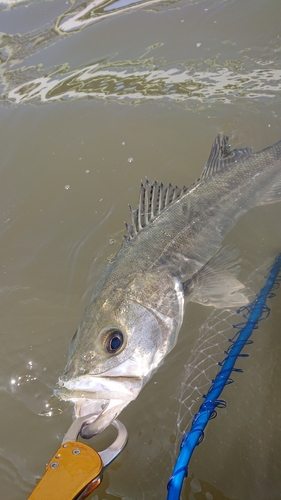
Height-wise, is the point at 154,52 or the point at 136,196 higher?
the point at 154,52

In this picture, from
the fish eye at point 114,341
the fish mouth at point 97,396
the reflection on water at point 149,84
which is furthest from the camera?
the reflection on water at point 149,84

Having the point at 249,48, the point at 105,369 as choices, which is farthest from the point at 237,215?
the point at 249,48

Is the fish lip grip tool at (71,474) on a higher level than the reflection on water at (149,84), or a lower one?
lower

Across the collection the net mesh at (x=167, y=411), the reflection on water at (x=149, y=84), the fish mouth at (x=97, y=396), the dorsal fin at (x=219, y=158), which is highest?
the reflection on water at (x=149, y=84)

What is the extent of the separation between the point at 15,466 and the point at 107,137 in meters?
4.13

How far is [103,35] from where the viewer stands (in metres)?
6.93

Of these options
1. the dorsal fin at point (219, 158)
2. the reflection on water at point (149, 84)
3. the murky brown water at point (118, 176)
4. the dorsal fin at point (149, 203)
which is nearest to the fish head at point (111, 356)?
the murky brown water at point (118, 176)

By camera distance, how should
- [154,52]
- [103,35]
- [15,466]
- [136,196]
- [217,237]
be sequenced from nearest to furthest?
[15,466], [217,237], [136,196], [154,52], [103,35]

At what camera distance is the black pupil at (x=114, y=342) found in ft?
8.28

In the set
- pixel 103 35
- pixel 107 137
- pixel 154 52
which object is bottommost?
pixel 107 137

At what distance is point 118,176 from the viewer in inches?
195

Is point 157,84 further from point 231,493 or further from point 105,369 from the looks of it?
point 231,493

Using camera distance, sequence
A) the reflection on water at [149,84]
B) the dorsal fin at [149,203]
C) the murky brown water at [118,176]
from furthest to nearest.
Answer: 1. the reflection on water at [149,84]
2. the dorsal fin at [149,203]
3. the murky brown water at [118,176]

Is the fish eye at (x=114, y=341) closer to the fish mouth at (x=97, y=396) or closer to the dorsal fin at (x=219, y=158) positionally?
the fish mouth at (x=97, y=396)
